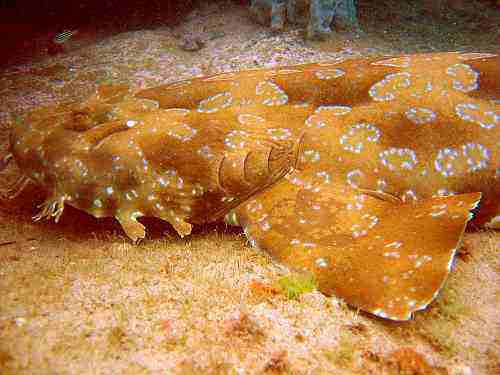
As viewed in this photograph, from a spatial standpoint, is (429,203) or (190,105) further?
(190,105)

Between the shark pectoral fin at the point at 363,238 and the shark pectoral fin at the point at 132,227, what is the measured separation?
43.9 inches

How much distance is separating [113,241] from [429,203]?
3644mm

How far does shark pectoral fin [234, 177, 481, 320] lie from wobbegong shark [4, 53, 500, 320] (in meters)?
0.02

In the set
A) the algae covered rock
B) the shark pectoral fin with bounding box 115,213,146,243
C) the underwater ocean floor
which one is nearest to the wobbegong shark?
the shark pectoral fin with bounding box 115,213,146,243

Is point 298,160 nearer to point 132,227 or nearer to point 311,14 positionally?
point 132,227

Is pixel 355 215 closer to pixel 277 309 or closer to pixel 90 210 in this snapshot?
pixel 277 309

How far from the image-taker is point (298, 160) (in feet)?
15.0

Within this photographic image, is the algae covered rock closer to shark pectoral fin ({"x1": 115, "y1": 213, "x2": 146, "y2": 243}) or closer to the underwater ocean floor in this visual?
the underwater ocean floor

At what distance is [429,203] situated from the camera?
13.4 ft

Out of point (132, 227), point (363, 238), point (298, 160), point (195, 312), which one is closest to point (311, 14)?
point (298, 160)

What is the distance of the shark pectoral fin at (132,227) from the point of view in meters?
4.20

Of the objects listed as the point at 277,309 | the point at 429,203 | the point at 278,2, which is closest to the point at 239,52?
the point at 278,2

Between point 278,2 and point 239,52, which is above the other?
point 278,2

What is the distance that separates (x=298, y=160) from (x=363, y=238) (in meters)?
1.25
